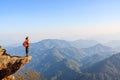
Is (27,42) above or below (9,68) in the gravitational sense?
above

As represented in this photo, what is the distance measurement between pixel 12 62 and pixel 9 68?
3.17 feet

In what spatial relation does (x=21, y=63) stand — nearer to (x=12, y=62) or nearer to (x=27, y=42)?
(x=12, y=62)

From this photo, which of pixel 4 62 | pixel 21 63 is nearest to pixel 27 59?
pixel 21 63

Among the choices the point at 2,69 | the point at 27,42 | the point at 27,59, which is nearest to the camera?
the point at 2,69

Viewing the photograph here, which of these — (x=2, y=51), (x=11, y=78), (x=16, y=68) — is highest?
(x=2, y=51)

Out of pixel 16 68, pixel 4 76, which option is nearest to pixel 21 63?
pixel 16 68

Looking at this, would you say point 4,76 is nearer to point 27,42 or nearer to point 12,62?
point 12,62

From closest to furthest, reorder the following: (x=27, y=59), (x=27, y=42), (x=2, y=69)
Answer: (x=2, y=69) < (x=27, y=59) < (x=27, y=42)

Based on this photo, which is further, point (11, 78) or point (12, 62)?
point (11, 78)

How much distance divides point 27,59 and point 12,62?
2415 millimetres

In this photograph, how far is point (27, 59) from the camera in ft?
112

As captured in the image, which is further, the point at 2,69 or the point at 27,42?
the point at 27,42

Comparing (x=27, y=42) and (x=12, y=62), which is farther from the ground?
(x=27, y=42)

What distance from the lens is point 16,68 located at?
3319cm
